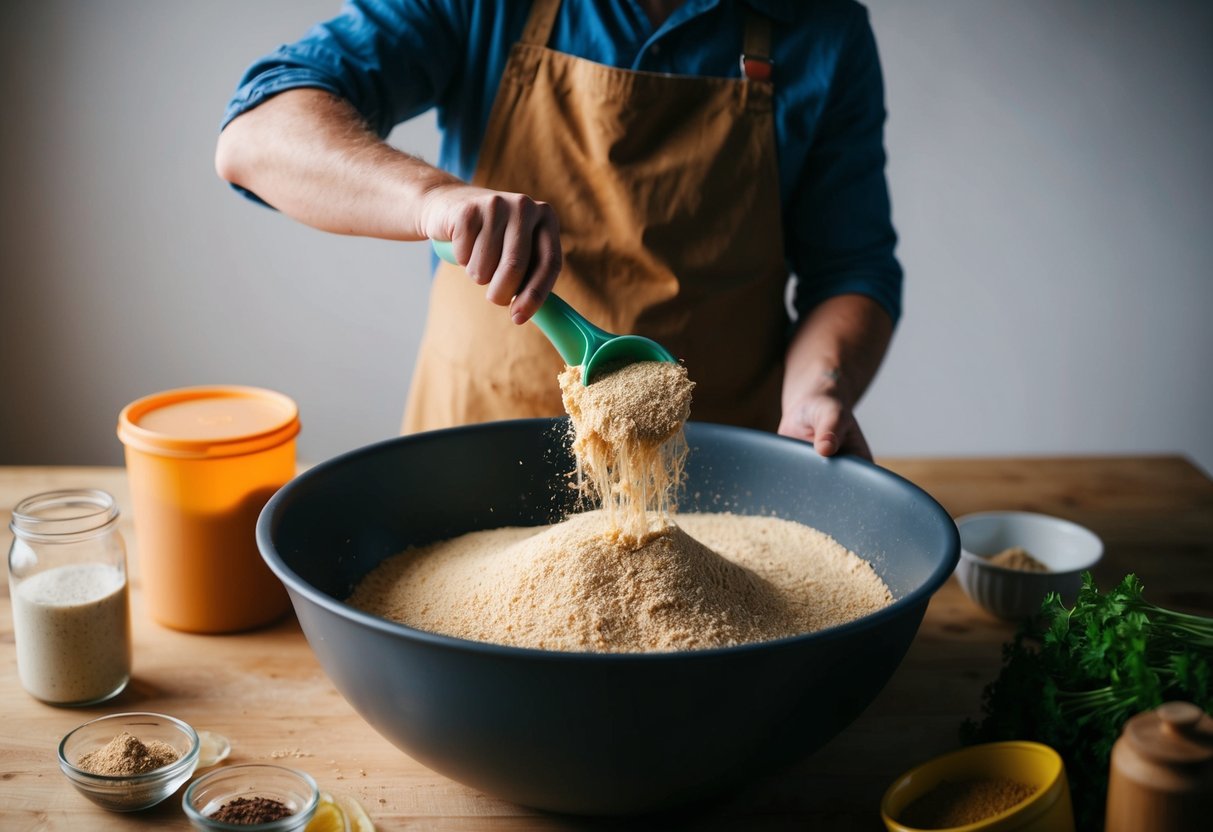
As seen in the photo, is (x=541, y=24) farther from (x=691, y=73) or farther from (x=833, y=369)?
(x=833, y=369)

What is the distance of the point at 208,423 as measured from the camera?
1329 millimetres

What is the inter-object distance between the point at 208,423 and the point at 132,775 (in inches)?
19.2

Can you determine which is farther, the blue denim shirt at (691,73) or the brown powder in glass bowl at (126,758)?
the blue denim shirt at (691,73)

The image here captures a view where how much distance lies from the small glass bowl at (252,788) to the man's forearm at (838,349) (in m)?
0.86

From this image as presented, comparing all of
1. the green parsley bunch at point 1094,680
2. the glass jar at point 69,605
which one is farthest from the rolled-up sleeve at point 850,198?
the glass jar at point 69,605

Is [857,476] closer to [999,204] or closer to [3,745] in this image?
[3,745]

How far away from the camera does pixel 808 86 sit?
5.34 ft

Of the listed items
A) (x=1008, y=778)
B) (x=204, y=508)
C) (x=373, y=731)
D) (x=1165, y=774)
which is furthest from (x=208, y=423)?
(x=1165, y=774)

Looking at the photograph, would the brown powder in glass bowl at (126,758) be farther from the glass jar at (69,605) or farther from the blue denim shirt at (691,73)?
the blue denim shirt at (691,73)

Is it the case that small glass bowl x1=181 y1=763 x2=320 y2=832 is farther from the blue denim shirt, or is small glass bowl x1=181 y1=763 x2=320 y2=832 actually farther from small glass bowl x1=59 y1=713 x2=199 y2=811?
the blue denim shirt

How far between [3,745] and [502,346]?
82 cm

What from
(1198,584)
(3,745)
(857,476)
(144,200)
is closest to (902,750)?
(857,476)

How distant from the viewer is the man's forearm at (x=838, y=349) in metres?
1.54

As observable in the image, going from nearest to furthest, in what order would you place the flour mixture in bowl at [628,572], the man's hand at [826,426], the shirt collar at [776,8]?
the flour mixture in bowl at [628,572] < the man's hand at [826,426] < the shirt collar at [776,8]
